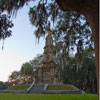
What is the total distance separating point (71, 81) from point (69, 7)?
3208cm

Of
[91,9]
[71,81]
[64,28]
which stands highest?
[64,28]

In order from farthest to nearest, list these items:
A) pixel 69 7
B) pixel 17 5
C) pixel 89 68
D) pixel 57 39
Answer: pixel 89 68 → pixel 57 39 → pixel 17 5 → pixel 69 7

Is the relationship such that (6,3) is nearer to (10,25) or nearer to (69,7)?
(10,25)

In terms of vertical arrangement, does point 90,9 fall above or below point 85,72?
above

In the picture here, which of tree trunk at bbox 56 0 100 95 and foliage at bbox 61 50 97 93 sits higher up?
tree trunk at bbox 56 0 100 95

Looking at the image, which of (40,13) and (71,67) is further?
(71,67)

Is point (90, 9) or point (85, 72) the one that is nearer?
point (90, 9)

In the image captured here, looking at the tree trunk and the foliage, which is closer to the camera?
the tree trunk

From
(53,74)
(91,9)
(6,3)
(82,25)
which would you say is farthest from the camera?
(53,74)

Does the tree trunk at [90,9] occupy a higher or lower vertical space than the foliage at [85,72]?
higher

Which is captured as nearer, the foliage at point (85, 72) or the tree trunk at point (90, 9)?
the tree trunk at point (90, 9)

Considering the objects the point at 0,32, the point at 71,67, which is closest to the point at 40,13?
the point at 0,32

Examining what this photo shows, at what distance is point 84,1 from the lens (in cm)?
399

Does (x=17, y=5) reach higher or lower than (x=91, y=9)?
higher
